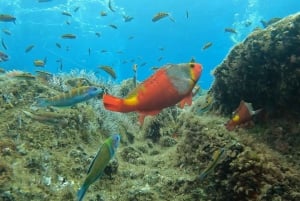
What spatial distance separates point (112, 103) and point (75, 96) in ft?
4.82

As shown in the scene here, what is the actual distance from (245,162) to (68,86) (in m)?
5.02

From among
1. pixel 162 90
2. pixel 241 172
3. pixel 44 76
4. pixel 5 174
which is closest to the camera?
pixel 162 90

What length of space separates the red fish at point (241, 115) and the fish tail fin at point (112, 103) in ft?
9.09

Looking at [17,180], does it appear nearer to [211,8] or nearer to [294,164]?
[294,164]

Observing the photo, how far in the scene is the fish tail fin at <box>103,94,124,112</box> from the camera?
8.14 ft

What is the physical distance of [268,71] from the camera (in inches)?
214

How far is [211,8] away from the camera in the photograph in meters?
48.9

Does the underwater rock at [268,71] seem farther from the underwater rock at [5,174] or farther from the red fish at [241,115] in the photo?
the underwater rock at [5,174]

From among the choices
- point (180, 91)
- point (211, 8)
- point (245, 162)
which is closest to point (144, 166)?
point (245, 162)

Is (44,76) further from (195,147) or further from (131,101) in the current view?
(131,101)

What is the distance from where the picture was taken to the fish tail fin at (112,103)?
2.48 meters

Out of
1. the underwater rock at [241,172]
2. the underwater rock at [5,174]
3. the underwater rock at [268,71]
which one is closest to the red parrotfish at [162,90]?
the underwater rock at [241,172]

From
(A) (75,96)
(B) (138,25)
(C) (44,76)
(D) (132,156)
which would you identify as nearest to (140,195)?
(A) (75,96)

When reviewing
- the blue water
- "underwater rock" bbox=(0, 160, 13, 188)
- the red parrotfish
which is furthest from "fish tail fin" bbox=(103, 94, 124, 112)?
the blue water
